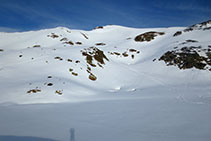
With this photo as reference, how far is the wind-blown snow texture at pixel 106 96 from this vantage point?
5.80m

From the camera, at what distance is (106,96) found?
14.5m

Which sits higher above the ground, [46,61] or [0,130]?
[46,61]

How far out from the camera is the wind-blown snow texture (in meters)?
5.80

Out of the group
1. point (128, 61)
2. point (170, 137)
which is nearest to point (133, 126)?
point (170, 137)

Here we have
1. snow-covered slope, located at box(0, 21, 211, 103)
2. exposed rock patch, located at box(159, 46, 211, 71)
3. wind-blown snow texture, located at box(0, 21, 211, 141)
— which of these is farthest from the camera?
exposed rock patch, located at box(159, 46, 211, 71)

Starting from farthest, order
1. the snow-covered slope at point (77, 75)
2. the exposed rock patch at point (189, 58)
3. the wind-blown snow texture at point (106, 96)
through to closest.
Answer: the exposed rock patch at point (189, 58) → the snow-covered slope at point (77, 75) → the wind-blown snow texture at point (106, 96)

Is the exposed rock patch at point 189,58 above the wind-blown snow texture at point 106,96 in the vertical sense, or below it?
above

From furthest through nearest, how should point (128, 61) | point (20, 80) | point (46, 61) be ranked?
point (128, 61) → point (46, 61) → point (20, 80)

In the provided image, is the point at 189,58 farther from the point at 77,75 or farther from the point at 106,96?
the point at 77,75

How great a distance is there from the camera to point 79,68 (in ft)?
69.4

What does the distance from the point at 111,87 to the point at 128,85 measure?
3005mm

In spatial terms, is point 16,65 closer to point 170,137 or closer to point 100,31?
point 170,137

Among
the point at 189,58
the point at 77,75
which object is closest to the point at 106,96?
the point at 77,75

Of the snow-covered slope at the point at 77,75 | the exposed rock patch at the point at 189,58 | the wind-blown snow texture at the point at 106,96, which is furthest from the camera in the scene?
the exposed rock patch at the point at 189,58
